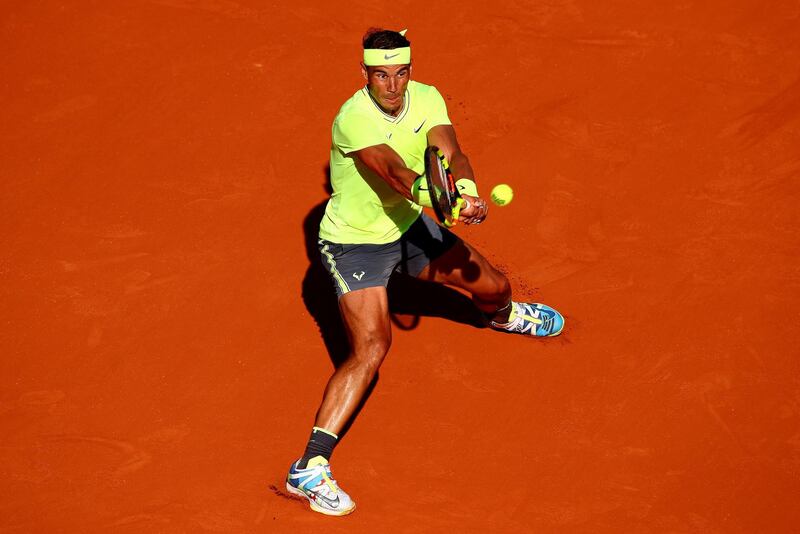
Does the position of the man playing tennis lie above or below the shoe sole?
above

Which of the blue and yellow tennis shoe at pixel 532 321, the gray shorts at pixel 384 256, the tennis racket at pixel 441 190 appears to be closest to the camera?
the tennis racket at pixel 441 190

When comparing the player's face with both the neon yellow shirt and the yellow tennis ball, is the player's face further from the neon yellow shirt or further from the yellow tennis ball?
the yellow tennis ball

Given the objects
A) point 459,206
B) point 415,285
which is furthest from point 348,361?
point 415,285

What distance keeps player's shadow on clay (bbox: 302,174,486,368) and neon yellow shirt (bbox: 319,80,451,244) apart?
91 centimetres

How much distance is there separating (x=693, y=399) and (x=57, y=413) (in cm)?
383

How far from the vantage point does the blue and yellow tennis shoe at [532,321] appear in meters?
6.92

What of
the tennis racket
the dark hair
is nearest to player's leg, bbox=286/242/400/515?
the tennis racket

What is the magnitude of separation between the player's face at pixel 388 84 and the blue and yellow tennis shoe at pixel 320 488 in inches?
78.9

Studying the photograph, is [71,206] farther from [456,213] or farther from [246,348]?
[456,213]

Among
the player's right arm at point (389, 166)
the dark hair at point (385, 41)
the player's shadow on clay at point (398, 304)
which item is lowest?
the player's shadow on clay at point (398, 304)

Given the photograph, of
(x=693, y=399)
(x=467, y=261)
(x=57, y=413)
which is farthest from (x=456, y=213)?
(x=57, y=413)

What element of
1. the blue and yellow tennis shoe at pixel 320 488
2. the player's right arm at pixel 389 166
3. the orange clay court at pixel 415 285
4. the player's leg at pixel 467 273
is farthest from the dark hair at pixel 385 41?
the blue and yellow tennis shoe at pixel 320 488

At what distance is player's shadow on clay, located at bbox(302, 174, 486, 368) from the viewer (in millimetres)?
7102

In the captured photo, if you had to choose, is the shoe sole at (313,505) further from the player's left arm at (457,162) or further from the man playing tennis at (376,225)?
the player's left arm at (457,162)
